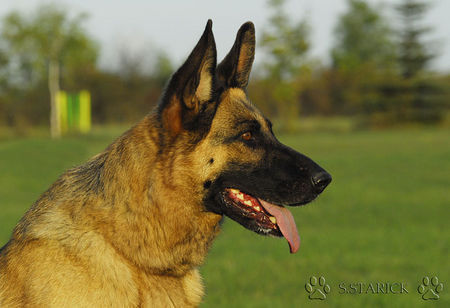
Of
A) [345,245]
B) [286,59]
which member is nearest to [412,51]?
[286,59]

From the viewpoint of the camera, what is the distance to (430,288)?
7.31 m

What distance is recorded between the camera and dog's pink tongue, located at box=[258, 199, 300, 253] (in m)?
4.14

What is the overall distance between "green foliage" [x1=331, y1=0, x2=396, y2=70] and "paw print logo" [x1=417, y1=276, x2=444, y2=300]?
75.2m

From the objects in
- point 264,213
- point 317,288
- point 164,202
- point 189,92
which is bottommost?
point 317,288

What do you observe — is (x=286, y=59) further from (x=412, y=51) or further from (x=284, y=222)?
(x=284, y=222)

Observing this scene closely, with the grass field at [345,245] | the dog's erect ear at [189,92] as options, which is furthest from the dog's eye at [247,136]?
the grass field at [345,245]

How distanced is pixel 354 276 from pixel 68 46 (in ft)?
159

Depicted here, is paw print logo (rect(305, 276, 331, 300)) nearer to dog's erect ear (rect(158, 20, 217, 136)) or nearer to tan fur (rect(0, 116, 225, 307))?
tan fur (rect(0, 116, 225, 307))

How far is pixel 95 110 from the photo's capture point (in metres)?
66.7

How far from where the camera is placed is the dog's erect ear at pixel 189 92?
3689 millimetres

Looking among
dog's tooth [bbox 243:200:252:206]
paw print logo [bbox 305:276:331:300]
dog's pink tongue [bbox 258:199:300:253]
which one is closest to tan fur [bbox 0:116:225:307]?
dog's tooth [bbox 243:200:252:206]

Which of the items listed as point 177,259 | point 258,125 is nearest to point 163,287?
point 177,259

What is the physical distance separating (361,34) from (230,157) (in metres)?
87.5

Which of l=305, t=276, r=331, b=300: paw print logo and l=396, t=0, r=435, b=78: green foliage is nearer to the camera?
l=305, t=276, r=331, b=300: paw print logo
